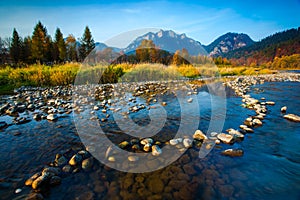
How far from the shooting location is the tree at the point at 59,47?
3503 centimetres

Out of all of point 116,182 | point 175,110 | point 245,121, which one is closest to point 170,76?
point 175,110

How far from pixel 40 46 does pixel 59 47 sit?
3.71m

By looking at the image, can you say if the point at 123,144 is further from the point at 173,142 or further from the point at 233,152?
the point at 233,152

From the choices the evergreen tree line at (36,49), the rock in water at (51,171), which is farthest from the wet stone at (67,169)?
the evergreen tree line at (36,49)

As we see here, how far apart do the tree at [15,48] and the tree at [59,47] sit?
21.7ft

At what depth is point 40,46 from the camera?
107ft

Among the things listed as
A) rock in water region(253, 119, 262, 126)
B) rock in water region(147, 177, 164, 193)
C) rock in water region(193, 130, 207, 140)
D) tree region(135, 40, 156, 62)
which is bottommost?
rock in water region(147, 177, 164, 193)

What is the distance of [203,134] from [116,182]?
200 centimetres

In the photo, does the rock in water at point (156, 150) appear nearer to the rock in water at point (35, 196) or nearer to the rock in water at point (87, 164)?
the rock in water at point (87, 164)

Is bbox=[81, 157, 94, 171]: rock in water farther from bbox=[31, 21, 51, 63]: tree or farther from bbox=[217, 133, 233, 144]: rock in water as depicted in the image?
bbox=[31, 21, 51, 63]: tree

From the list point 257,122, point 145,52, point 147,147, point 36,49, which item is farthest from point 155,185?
point 36,49

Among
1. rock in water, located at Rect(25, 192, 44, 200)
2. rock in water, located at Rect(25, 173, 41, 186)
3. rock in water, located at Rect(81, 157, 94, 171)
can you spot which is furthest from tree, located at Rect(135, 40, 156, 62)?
rock in water, located at Rect(25, 192, 44, 200)

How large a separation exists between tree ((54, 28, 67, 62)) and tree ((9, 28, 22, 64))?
21.7ft

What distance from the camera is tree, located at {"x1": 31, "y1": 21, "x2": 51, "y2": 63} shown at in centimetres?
3209
